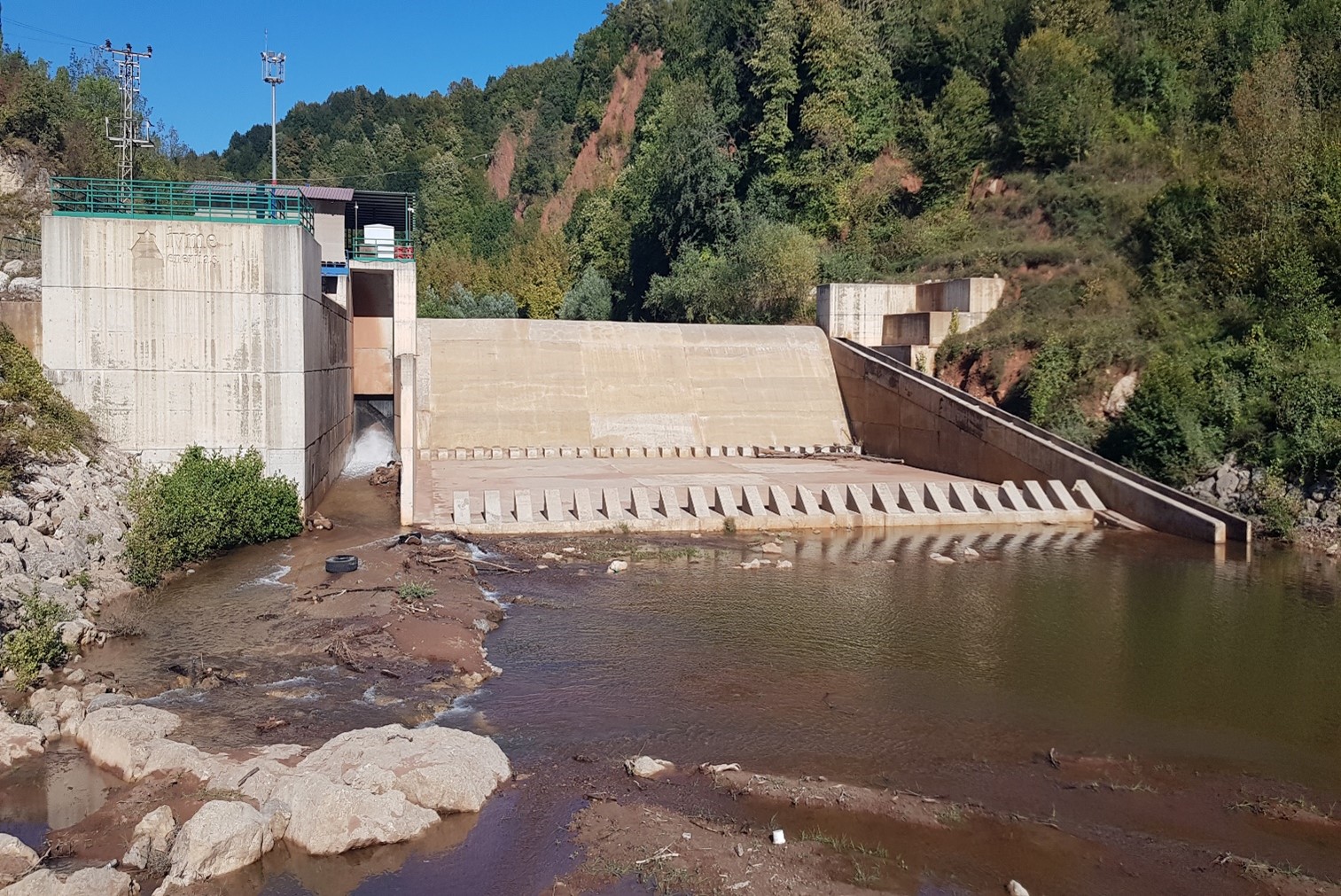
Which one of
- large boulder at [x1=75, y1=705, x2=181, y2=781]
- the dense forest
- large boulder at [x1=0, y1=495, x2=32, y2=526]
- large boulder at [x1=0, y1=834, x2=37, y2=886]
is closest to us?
large boulder at [x1=0, y1=834, x2=37, y2=886]

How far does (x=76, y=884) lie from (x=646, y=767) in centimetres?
394

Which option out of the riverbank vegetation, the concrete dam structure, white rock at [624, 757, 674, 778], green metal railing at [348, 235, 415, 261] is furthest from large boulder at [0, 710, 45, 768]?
green metal railing at [348, 235, 415, 261]

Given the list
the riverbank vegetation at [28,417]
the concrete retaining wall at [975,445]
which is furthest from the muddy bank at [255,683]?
the concrete retaining wall at [975,445]

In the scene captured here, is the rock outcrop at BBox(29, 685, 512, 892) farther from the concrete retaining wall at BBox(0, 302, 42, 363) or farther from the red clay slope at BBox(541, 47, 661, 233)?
the red clay slope at BBox(541, 47, 661, 233)

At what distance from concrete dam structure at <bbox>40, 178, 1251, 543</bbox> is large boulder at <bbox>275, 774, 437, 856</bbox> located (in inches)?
396

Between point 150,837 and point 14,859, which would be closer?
point 14,859

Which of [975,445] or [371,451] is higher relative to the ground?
[975,445]

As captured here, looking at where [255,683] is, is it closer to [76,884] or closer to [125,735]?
[125,735]

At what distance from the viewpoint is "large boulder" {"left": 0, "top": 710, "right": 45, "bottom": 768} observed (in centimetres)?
807

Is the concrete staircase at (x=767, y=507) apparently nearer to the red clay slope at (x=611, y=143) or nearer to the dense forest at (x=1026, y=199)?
the dense forest at (x=1026, y=199)

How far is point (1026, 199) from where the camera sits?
33.7 m

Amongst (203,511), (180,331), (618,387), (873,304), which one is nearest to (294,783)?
(203,511)

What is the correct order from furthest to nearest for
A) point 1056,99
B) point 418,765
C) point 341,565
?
point 1056,99, point 341,565, point 418,765

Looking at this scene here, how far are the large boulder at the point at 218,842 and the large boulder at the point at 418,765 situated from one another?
2.50 feet
